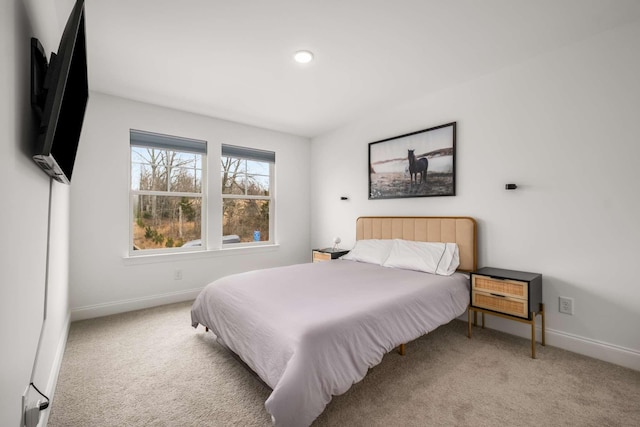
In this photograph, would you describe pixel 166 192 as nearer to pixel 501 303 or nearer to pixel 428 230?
pixel 428 230

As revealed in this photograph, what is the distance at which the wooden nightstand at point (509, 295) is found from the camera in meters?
2.38

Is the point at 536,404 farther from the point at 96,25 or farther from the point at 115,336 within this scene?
the point at 96,25

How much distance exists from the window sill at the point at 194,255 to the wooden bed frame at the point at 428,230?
5.15 ft

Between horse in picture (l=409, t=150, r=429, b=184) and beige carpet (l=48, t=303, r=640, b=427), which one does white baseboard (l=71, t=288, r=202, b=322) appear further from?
horse in picture (l=409, t=150, r=429, b=184)

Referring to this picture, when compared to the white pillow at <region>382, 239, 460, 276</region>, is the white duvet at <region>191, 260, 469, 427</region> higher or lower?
lower

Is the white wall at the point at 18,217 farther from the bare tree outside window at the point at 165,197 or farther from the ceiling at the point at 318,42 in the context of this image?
the bare tree outside window at the point at 165,197

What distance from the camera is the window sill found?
353 centimetres

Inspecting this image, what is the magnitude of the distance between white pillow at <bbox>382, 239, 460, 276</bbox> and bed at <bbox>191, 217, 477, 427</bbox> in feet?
0.21

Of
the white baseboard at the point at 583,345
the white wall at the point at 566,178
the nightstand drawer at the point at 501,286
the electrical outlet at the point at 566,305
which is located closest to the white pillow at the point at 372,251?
the white wall at the point at 566,178

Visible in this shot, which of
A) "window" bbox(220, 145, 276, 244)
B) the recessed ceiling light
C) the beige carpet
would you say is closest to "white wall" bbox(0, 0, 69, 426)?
the beige carpet

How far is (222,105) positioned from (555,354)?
4313 mm

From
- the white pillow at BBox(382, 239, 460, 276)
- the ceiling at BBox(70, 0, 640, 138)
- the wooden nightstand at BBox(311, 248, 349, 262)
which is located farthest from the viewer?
the wooden nightstand at BBox(311, 248, 349, 262)

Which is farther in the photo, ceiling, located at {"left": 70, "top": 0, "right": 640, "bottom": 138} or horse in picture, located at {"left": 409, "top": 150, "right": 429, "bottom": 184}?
horse in picture, located at {"left": 409, "top": 150, "right": 429, "bottom": 184}

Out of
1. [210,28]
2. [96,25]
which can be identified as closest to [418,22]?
[210,28]
